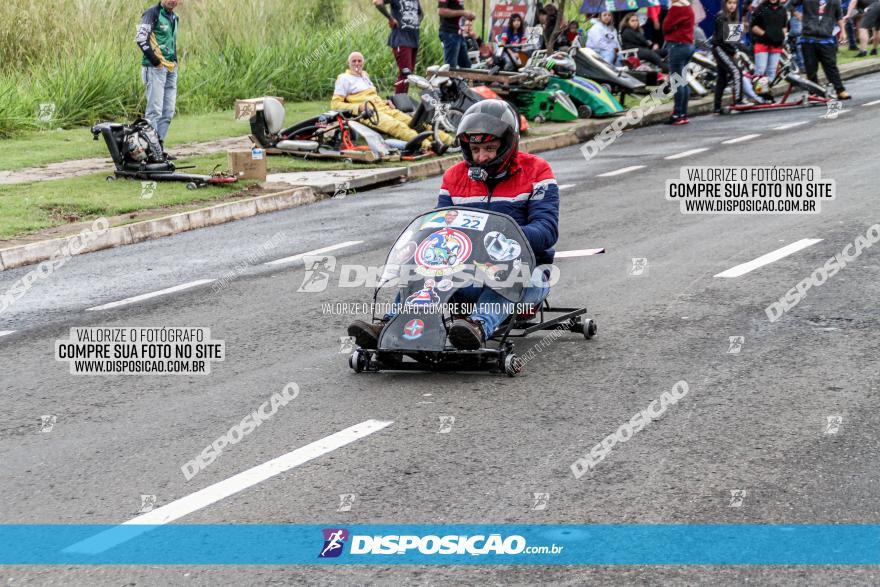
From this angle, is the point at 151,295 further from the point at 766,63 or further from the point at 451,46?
the point at 766,63

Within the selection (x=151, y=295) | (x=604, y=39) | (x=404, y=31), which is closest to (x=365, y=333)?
(x=151, y=295)

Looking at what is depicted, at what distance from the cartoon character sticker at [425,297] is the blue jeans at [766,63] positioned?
59.3 ft

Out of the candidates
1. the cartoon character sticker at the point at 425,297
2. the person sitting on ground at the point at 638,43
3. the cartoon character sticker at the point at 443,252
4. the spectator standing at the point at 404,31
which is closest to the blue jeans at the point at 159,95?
the spectator standing at the point at 404,31

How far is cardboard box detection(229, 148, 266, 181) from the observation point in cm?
1652

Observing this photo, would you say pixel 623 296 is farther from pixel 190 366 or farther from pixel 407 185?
pixel 407 185

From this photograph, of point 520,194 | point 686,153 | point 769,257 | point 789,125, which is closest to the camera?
point 520,194

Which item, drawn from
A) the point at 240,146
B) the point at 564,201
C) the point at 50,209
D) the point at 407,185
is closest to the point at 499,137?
the point at 564,201

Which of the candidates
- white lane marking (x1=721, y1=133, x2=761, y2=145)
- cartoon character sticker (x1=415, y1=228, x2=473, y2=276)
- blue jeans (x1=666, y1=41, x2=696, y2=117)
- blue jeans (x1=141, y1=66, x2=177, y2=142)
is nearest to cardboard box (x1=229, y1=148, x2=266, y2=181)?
blue jeans (x1=141, y1=66, x2=177, y2=142)

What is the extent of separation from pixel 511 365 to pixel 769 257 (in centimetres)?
428

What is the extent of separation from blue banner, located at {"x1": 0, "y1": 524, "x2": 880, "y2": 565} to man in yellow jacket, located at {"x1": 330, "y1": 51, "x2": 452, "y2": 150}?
14208 millimetres

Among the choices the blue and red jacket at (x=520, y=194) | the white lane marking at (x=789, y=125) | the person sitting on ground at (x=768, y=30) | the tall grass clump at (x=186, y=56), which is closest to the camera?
the blue and red jacket at (x=520, y=194)

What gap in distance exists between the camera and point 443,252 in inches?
304

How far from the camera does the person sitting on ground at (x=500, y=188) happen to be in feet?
25.3

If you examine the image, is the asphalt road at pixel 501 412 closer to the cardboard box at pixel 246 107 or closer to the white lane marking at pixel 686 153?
the white lane marking at pixel 686 153
